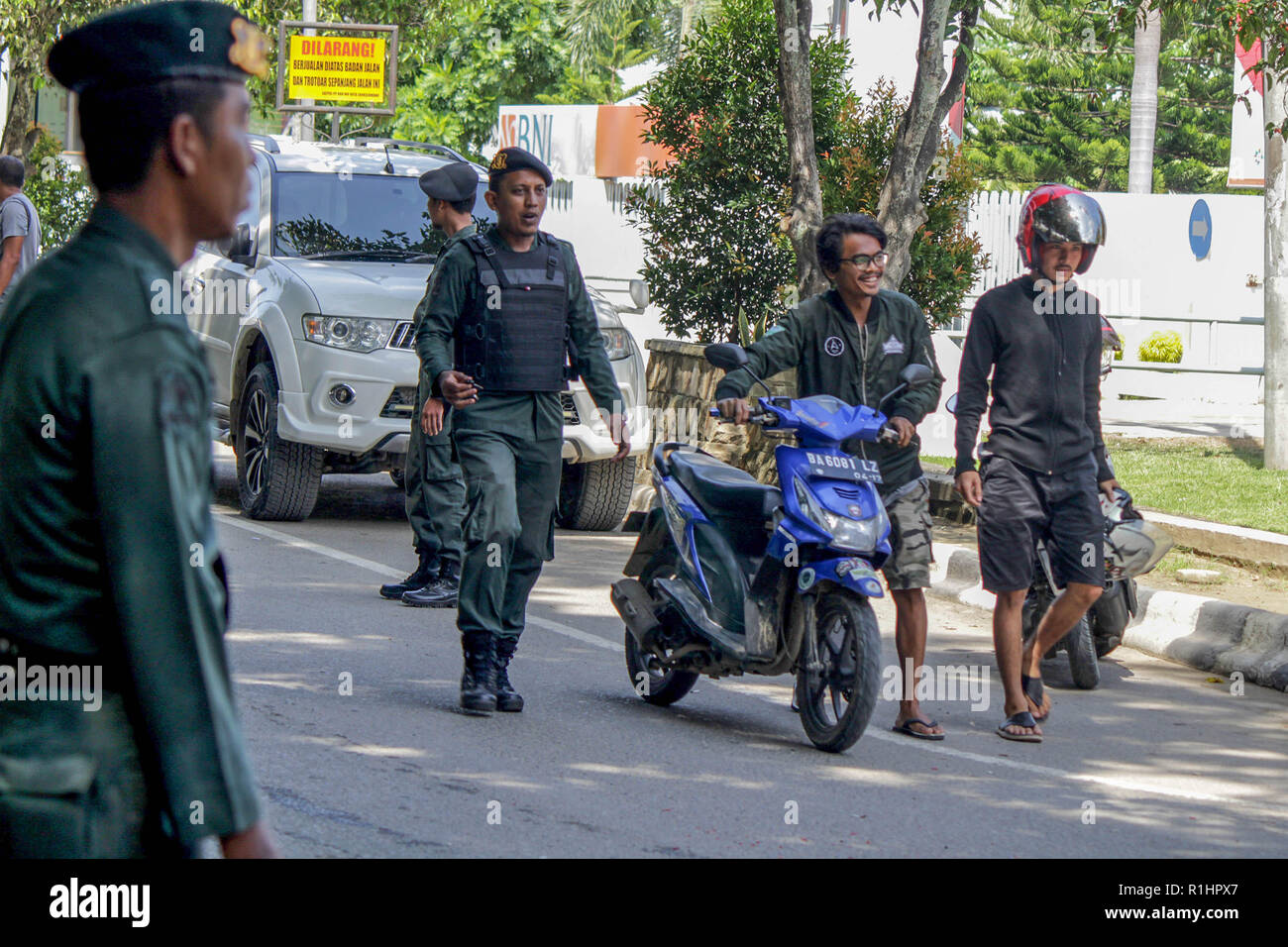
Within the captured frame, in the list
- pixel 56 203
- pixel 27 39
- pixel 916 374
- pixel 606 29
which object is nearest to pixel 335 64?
pixel 27 39

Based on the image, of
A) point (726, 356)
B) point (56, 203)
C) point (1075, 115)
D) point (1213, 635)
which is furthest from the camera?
point (1075, 115)

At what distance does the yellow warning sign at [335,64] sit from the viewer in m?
24.8

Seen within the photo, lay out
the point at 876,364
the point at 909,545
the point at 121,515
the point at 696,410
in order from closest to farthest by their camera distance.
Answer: the point at 121,515 → the point at 909,545 → the point at 876,364 → the point at 696,410

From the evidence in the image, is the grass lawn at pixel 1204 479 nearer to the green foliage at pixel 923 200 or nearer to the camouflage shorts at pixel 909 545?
the green foliage at pixel 923 200

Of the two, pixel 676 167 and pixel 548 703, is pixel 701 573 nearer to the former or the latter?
pixel 548 703

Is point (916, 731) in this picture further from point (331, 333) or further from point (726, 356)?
point (331, 333)

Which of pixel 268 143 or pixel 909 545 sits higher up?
pixel 268 143

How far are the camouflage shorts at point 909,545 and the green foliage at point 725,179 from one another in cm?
764

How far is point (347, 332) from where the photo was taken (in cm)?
1045

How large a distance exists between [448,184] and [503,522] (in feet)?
9.61

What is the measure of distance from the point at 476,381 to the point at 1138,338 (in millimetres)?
21022

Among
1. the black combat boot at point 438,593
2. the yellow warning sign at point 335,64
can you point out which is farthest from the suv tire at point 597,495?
the yellow warning sign at point 335,64

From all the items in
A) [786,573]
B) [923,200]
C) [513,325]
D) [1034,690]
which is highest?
[923,200]
